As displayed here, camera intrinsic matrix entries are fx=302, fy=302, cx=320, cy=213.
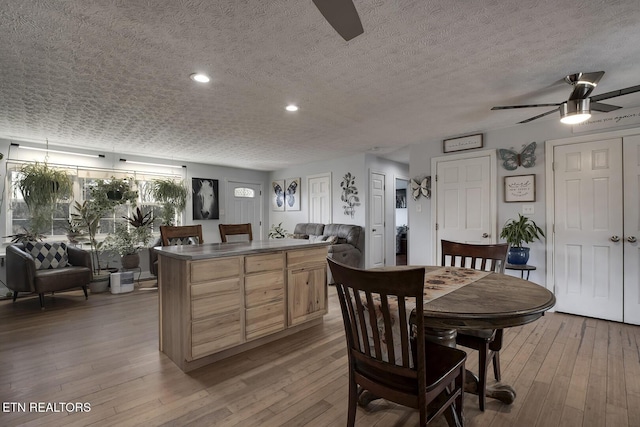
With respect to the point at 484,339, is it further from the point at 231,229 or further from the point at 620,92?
the point at 231,229

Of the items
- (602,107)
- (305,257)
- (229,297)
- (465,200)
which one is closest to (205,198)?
(305,257)

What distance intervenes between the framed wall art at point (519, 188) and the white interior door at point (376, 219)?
2.41 m

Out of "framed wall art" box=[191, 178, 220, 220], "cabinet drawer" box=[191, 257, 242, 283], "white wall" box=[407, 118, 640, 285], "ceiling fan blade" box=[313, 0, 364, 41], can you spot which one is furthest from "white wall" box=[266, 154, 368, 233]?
"ceiling fan blade" box=[313, 0, 364, 41]

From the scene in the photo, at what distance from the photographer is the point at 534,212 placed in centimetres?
391

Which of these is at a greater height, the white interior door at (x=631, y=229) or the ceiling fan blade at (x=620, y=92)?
the ceiling fan blade at (x=620, y=92)

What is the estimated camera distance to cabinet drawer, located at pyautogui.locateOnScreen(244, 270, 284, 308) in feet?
8.61

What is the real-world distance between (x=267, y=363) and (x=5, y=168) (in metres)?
5.23

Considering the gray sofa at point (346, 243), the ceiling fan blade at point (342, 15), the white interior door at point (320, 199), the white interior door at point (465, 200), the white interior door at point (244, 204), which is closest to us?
the ceiling fan blade at point (342, 15)

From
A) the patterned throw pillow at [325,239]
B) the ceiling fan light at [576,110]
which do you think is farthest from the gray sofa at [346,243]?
the ceiling fan light at [576,110]

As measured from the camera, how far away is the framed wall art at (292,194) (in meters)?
7.24

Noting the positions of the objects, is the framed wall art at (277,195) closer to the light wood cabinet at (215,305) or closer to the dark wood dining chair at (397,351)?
the light wood cabinet at (215,305)

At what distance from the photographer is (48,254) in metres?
4.42

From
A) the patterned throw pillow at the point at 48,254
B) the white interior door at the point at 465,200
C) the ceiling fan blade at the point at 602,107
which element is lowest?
the patterned throw pillow at the point at 48,254

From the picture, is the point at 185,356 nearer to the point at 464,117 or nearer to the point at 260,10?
the point at 260,10
